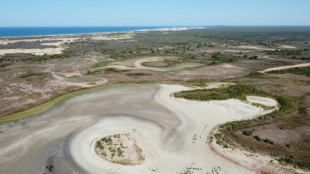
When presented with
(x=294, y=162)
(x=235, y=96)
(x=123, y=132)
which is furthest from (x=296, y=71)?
(x=123, y=132)

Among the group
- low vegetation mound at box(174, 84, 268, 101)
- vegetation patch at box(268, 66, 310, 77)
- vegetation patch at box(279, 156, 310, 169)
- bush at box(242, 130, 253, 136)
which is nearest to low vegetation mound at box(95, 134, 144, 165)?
bush at box(242, 130, 253, 136)

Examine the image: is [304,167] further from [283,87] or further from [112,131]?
[283,87]

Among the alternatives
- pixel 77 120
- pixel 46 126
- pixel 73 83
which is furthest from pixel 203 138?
pixel 73 83

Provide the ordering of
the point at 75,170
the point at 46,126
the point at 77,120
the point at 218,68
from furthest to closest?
the point at 218,68 < the point at 77,120 < the point at 46,126 < the point at 75,170

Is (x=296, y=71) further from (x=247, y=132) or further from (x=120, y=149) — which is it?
(x=120, y=149)

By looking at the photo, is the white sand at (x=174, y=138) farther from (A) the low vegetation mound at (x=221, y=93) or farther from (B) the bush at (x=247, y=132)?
(B) the bush at (x=247, y=132)

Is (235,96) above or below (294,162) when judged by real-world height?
above

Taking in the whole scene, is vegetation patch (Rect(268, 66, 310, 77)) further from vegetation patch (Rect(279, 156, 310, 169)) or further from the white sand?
vegetation patch (Rect(279, 156, 310, 169))

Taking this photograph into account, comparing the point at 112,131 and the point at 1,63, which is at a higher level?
the point at 1,63

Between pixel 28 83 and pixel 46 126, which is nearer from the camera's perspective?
pixel 46 126
